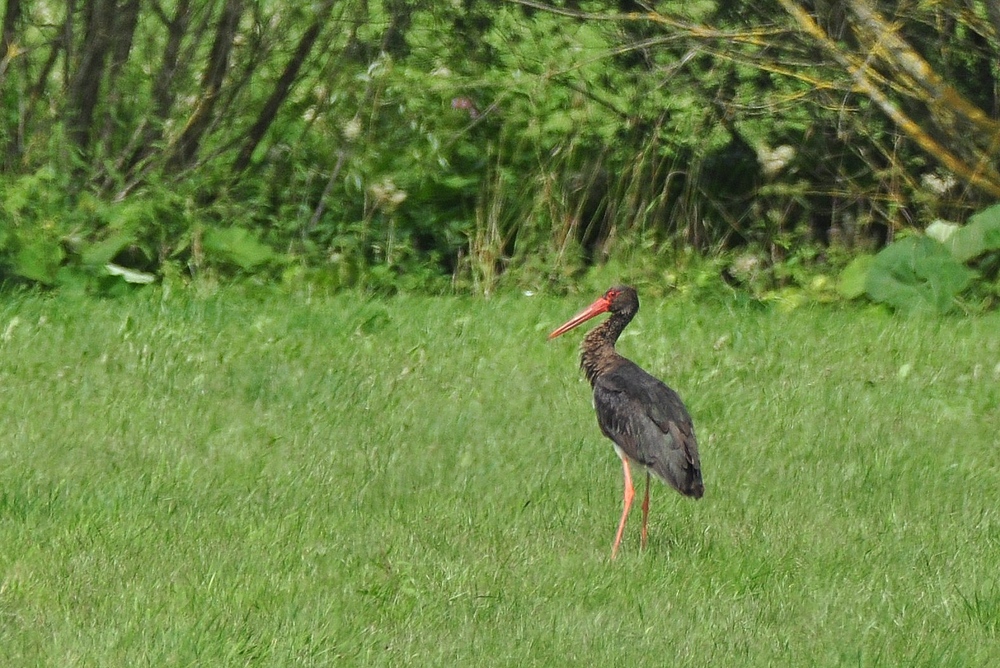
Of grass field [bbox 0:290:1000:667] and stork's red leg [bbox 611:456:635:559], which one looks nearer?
grass field [bbox 0:290:1000:667]

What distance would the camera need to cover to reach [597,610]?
16.8ft

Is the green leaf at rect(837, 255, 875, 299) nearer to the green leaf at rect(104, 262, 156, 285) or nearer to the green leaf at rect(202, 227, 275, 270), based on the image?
the green leaf at rect(202, 227, 275, 270)

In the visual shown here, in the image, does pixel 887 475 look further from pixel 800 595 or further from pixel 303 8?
pixel 303 8

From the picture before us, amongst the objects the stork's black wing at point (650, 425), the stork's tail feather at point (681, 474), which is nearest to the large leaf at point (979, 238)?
the stork's black wing at point (650, 425)

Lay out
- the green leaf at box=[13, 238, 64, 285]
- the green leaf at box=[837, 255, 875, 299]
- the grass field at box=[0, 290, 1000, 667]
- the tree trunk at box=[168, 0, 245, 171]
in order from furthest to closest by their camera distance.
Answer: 1. the tree trunk at box=[168, 0, 245, 171]
2. the green leaf at box=[837, 255, 875, 299]
3. the green leaf at box=[13, 238, 64, 285]
4. the grass field at box=[0, 290, 1000, 667]

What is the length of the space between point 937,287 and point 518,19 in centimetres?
353

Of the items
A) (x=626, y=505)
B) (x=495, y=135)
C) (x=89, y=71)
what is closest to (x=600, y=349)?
(x=626, y=505)

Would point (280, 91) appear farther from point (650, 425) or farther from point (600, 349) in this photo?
point (650, 425)

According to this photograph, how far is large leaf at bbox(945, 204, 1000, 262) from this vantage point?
1023cm

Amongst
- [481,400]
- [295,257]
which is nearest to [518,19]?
[295,257]

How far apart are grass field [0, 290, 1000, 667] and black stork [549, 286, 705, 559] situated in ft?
0.92

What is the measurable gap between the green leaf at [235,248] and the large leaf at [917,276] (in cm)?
388

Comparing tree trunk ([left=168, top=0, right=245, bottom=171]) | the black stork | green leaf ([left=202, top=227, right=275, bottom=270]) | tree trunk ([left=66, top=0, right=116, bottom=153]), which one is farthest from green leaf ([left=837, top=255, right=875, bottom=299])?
tree trunk ([left=66, top=0, right=116, bottom=153])

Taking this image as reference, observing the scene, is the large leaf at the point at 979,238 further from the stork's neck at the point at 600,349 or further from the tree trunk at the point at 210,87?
the tree trunk at the point at 210,87
